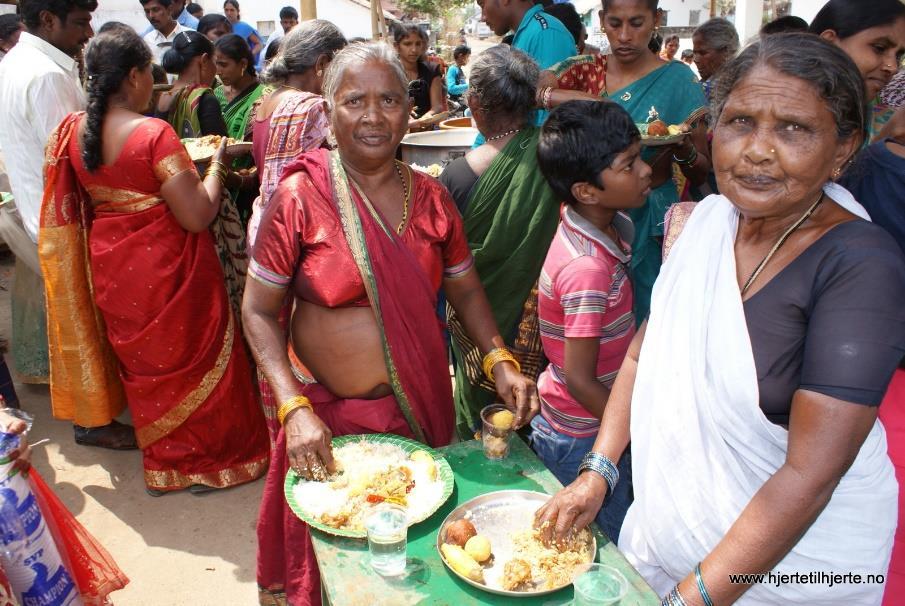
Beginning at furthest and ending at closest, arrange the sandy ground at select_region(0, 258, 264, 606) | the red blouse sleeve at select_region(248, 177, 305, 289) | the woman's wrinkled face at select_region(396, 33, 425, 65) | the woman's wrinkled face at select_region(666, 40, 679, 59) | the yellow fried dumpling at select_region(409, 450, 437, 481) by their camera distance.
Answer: the woman's wrinkled face at select_region(666, 40, 679, 59)
the woman's wrinkled face at select_region(396, 33, 425, 65)
the sandy ground at select_region(0, 258, 264, 606)
the red blouse sleeve at select_region(248, 177, 305, 289)
the yellow fried dumpling at select_region(409, 450, 437, 481)

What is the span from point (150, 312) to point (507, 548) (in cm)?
249

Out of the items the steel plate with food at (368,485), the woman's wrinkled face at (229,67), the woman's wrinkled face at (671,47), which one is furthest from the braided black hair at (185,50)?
the woman's wrinkled face at (671,47)

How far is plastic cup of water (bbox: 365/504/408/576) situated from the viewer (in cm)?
147

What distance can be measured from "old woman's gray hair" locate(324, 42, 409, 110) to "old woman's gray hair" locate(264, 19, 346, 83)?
1.87 metres

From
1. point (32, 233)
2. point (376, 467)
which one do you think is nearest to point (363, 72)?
point (376, 467)

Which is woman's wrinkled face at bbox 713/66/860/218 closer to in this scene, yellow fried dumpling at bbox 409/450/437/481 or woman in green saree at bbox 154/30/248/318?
yellow fried dumpling at bbox 409/450/437/481

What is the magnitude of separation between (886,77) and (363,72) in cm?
184

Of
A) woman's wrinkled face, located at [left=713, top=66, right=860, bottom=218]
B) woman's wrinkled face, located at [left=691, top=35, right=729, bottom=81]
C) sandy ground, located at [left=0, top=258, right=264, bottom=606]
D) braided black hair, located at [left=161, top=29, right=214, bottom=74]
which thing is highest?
braided black hair, located at [left=161, top=29, right=214, bottom=74]

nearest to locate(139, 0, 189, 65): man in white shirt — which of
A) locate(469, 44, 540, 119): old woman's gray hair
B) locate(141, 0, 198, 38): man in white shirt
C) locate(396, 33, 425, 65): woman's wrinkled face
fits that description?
locate(141, 0, 198, 38): man in white shirt

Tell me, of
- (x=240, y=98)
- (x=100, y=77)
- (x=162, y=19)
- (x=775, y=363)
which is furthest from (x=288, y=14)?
(x=775, y=363)

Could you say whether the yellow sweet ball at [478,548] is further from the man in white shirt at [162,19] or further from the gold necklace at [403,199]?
the man in white shirt at [162,19]

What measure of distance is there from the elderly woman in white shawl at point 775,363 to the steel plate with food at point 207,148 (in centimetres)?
281

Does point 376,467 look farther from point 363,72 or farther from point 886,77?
point 886,77

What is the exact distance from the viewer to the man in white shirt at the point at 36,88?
3.53 meters
